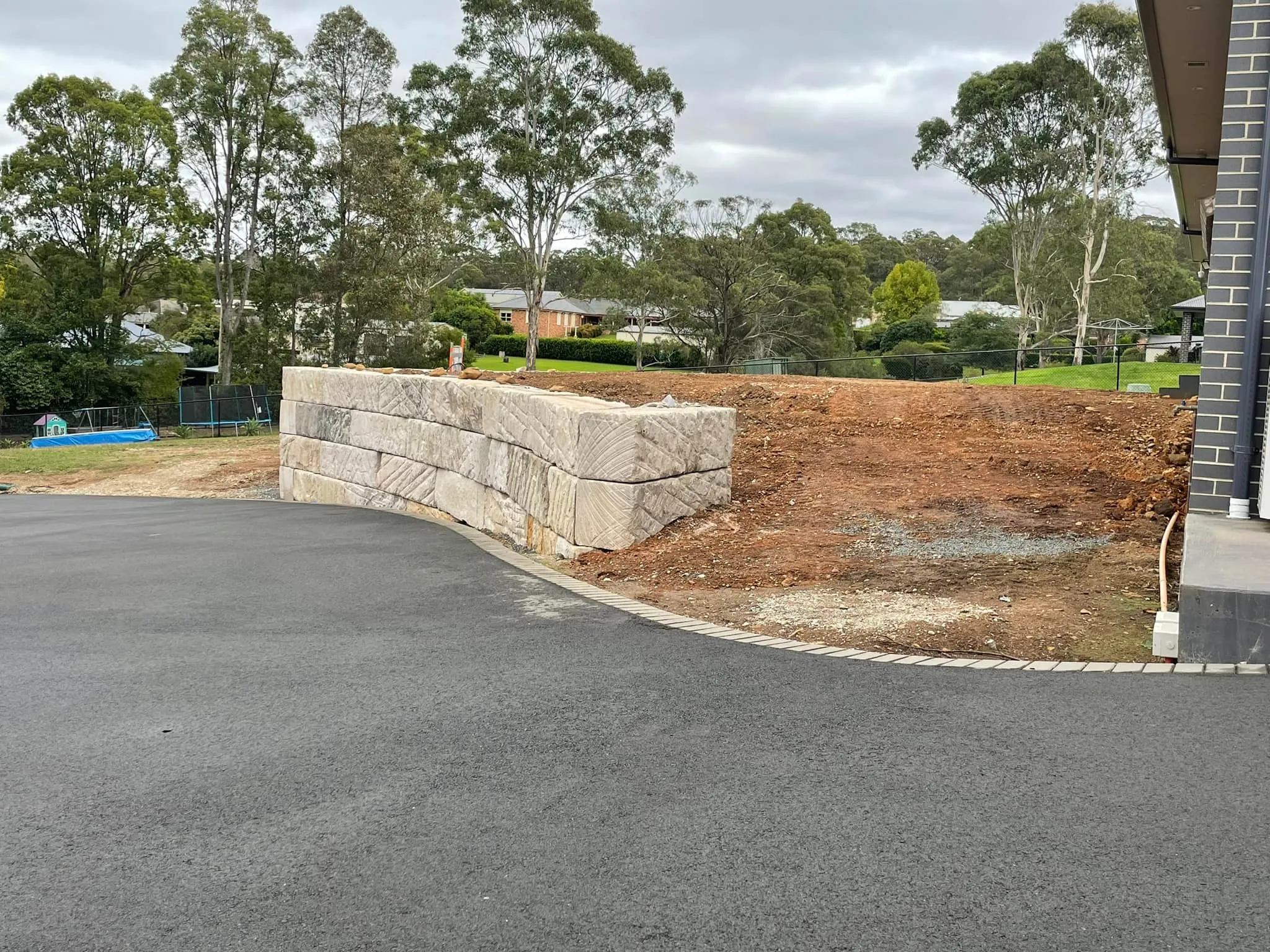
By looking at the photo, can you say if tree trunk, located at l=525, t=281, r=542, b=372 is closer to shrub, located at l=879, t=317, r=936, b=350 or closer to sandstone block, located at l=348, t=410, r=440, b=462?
sandstone block, located at l=348, t=410, r=440, b=462

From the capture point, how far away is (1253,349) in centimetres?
664

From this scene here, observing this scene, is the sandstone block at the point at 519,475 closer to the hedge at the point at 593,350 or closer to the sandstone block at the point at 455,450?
the sandstone block at the point at 455,450

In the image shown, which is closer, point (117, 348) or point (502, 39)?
point (502, 39)

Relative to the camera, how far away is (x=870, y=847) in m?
3.19

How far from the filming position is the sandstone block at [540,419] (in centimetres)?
857

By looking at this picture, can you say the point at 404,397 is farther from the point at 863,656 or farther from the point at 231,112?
the point at 231,112

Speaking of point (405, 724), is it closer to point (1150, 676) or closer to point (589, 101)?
point (1150, 676)

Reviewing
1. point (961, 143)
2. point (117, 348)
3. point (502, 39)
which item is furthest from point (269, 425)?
point (961, 143)

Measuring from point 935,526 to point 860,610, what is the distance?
247cm

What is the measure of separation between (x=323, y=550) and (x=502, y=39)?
33.2 meters

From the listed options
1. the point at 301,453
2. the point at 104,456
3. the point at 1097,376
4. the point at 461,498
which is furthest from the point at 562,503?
the point at 1097,376

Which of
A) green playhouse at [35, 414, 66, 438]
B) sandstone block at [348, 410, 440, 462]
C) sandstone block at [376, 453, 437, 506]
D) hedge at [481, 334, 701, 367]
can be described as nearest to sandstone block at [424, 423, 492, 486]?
sandstone block at [348, 410, 440, 462]

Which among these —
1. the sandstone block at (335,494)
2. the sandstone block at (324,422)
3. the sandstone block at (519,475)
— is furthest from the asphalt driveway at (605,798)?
the sandstone block at (324,422)

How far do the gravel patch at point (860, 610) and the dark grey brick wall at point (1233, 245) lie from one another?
2156mm
